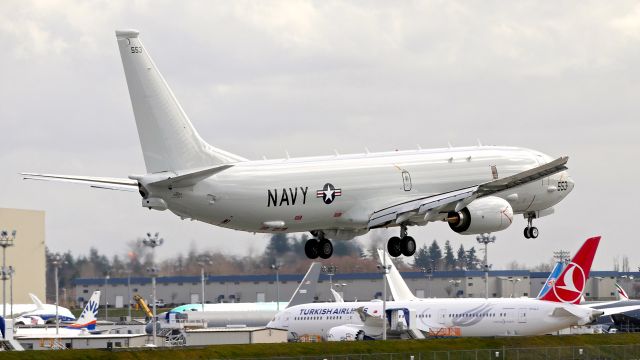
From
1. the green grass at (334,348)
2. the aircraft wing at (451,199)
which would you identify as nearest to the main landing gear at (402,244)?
the aircraft wing at (451,199)

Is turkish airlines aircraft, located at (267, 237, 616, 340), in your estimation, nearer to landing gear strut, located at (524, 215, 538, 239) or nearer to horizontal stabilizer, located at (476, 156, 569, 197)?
landing gear strut, located at (524, 215, 538, 239)

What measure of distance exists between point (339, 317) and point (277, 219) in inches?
2437

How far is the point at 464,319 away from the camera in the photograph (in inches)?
4614

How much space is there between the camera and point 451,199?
69.4 meters

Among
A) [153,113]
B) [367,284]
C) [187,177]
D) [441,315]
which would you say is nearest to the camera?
[187,177]

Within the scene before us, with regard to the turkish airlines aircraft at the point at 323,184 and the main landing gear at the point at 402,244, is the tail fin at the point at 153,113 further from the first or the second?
the main landing gear at the point at 402,244

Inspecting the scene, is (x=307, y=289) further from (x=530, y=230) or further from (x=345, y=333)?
(x=530, y=230)

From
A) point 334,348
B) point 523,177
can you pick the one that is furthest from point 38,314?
point 523,177

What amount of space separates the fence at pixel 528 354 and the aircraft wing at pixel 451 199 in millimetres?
27560

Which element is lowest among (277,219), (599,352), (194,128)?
(599,352)

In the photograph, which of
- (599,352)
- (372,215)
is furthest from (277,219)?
(599,352)

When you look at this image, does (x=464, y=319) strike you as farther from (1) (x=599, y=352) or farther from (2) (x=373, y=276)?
(2) (x=373, y=276)

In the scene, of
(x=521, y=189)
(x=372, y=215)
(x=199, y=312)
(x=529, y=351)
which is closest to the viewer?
(x=372, y=215)

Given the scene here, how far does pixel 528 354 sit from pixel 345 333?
75.3 ft
